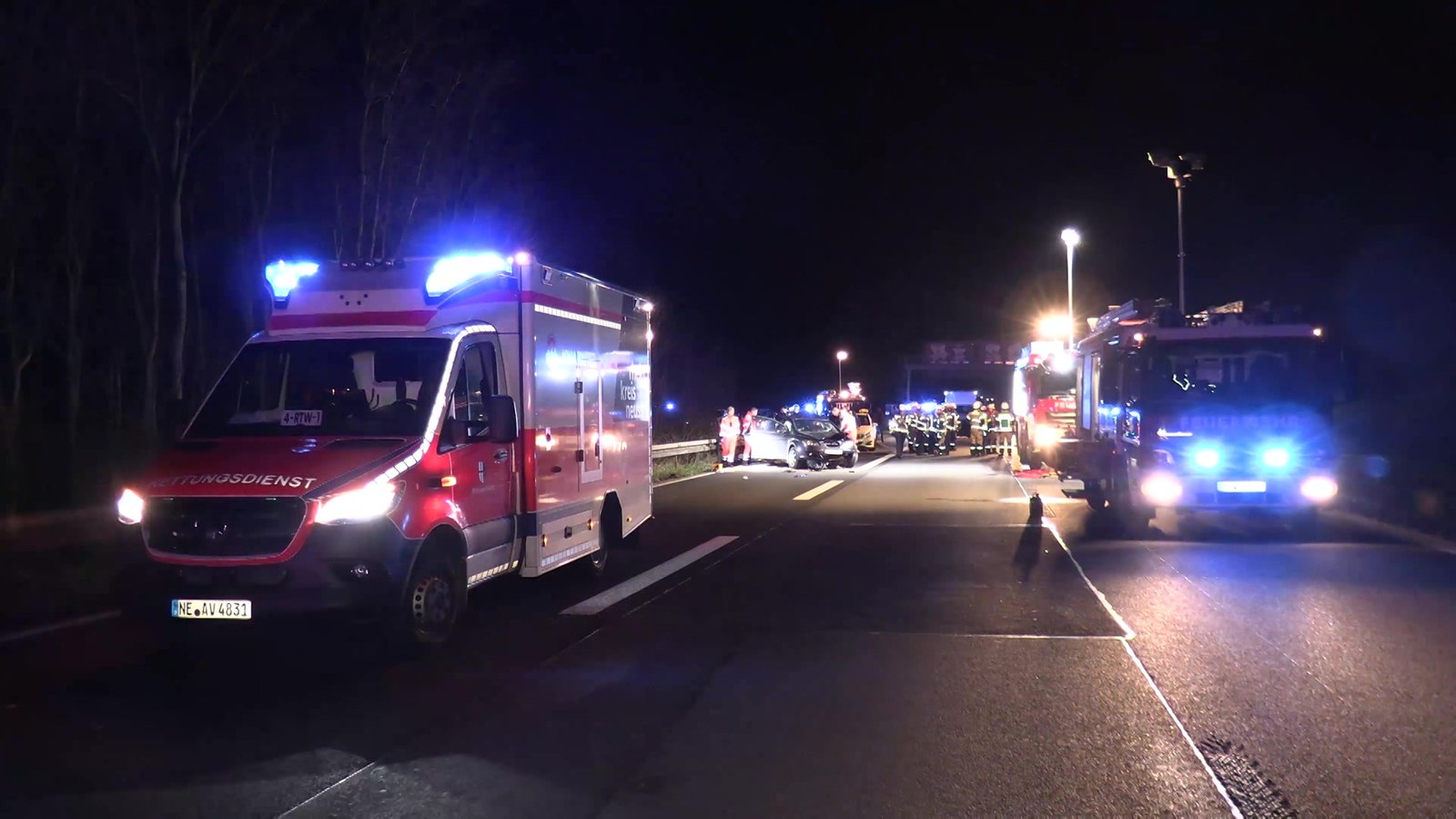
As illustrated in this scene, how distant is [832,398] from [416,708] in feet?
153

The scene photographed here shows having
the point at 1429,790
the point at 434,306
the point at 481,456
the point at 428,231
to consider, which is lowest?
the point at 1429,790

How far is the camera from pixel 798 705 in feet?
23.4

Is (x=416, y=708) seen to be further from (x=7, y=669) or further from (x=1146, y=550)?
(x=1146, y=550)

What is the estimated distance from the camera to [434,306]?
30.1 feet

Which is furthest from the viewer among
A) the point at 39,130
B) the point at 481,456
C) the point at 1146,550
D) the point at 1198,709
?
the point at 39,130

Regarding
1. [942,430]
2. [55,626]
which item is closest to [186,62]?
[55,626]

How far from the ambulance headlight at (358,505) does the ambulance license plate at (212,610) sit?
2.37 feet

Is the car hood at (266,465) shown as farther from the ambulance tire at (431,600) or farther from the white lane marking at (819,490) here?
the white lane marking at (819,490)

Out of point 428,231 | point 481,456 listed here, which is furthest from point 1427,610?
point 428,231

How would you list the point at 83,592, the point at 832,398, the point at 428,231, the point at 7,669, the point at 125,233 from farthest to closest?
the point at 832,398 → the point at 125,233 → the point at 428,231 → the point at 83,592 → the point at 7,669

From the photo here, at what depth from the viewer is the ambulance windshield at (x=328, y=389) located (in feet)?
28.3

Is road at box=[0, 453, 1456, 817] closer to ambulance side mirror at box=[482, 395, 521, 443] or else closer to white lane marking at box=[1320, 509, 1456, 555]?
ambulance side mirror at box=[482, 395, 521, 443]

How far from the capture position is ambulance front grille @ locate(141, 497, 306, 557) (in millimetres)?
7727

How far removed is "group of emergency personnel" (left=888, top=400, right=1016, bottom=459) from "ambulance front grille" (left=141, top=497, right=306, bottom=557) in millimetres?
33122
